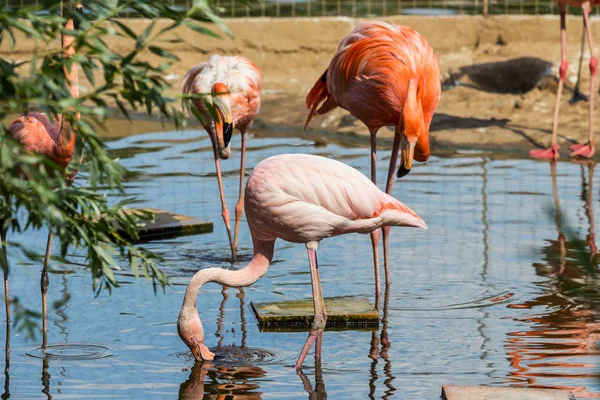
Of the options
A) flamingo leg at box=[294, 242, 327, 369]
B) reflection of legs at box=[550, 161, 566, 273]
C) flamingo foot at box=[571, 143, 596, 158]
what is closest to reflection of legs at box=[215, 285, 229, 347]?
flamingo leg at box=[294, 242, 327, 369]

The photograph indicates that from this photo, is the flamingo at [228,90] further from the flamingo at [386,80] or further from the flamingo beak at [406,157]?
the flamingo beak at [406,157]

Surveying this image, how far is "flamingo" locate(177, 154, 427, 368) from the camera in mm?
4770

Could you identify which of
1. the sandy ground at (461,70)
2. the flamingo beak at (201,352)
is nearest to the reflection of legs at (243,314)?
the flamingo beak at (201,352)

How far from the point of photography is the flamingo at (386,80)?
6.05m

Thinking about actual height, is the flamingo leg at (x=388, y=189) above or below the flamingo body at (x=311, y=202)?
below

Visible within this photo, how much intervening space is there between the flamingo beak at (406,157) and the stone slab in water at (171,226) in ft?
7.02

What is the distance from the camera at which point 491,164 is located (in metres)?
10.0

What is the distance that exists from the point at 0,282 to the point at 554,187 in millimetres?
4826

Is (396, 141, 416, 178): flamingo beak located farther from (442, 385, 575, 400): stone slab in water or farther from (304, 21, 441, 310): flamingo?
(442, 385, 575, 400): stone slab in water

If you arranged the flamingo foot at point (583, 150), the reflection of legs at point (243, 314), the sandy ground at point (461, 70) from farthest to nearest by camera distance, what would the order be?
the sandy ground at point (461, 70)
the flamingo foot at point (583, 150)
the reflection of legs at point (243, 314)

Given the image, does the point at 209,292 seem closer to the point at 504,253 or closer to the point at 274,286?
the point at 274,286

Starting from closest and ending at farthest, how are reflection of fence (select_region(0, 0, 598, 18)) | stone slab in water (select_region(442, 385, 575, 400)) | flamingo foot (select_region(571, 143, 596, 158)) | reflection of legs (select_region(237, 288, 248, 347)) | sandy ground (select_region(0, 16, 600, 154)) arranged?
1. stone slab in water (select_region(442, 385, 575, 400))
2. reflection of legs (select_region(237, 288, 248, 347))
3. flamingo foot (select_region(571, 143, 596, 158))
4. sandy ground (select_region(0, 16, 600, 154))
5. reflection of fence (select_region(0, 0, 598, 18))

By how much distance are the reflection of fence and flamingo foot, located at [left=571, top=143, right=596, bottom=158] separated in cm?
476

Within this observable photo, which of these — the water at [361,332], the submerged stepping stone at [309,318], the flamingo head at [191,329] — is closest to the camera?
the water at [361,332]
